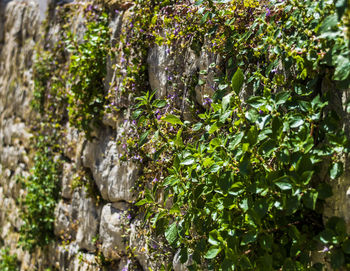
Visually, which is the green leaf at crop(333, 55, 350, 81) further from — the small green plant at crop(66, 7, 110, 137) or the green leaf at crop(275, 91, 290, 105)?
the small green plant at crop(66, 7, 110, 137)

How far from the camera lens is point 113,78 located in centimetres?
281

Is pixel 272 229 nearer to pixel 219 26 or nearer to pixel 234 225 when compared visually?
pixel 234 225

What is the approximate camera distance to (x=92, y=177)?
3.01 metres

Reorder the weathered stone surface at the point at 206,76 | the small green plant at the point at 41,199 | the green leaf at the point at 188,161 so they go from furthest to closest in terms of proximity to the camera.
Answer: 1. the small green plant at the point at 41,199
2. the weathered stone surface at the point at 206,76
3. the green leaf at the point at 188,161

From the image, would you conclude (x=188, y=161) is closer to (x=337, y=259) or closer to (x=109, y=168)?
(x=337, y=259)

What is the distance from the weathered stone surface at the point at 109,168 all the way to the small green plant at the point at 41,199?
2.01 ft

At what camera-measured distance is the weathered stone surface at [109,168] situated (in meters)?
2.55

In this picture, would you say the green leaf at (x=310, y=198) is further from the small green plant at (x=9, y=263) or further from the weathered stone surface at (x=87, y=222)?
the small green plant at (x=9, y=263)

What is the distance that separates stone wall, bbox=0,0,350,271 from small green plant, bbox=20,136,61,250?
11 centimetres

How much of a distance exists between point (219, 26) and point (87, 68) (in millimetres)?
1294

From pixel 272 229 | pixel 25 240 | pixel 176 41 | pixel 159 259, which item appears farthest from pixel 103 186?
pixel 272 229

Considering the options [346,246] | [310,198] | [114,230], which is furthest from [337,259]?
[114,230]

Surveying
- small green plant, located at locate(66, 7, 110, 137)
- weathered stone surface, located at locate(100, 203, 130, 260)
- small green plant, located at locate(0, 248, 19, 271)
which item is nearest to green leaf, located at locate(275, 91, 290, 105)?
weathered stone surface, located at locate(100, 203, 130, 260)

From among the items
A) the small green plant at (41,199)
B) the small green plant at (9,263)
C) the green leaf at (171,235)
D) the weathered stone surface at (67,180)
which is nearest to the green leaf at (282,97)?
the green leaf at (171,235)
